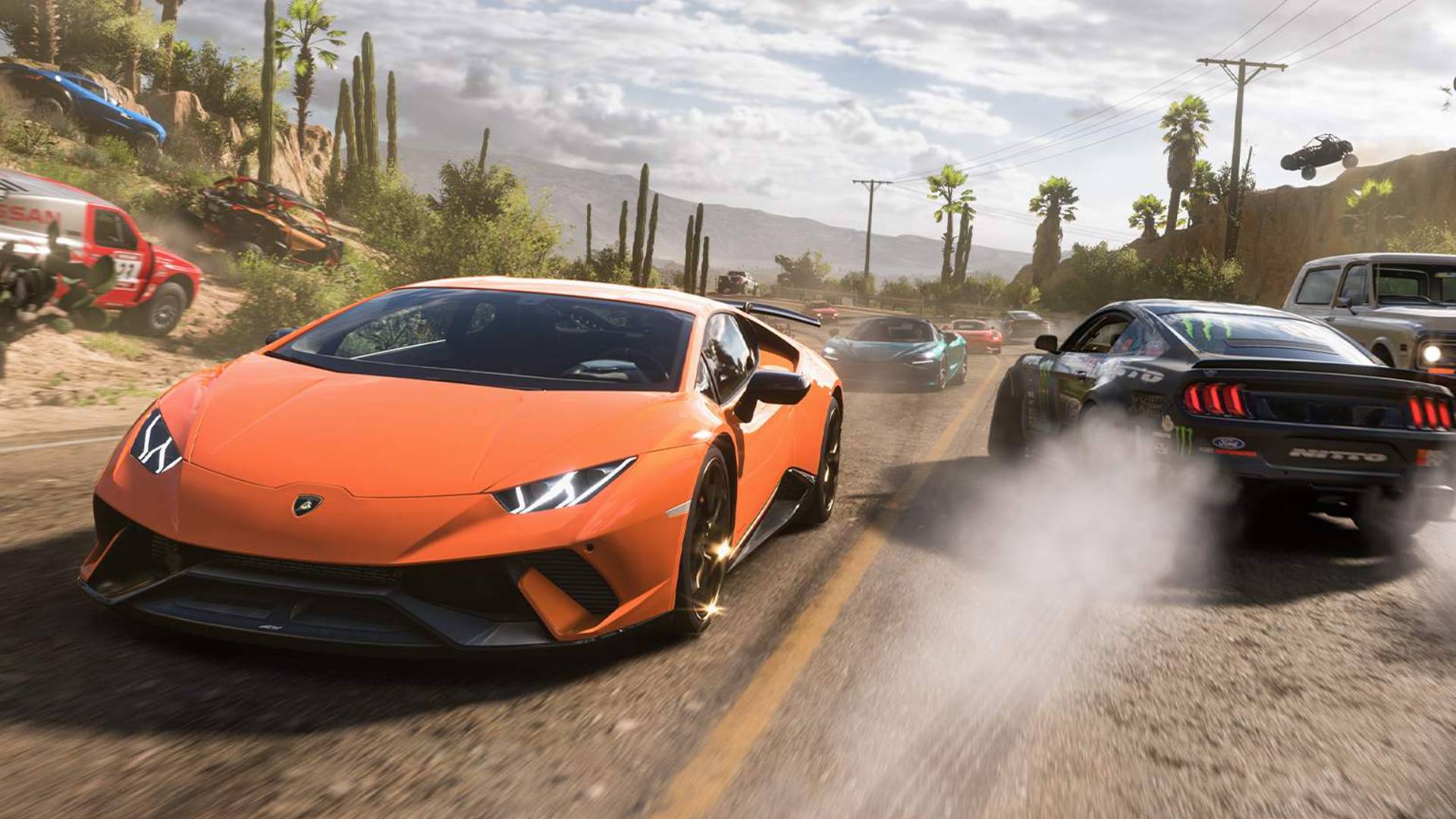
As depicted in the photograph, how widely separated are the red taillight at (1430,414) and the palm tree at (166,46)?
164 feet

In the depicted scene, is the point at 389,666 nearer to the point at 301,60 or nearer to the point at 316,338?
the point at 316,338

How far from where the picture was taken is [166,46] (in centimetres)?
4725

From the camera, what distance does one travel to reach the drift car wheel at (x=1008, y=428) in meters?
9.10

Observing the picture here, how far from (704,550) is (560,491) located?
892 mm

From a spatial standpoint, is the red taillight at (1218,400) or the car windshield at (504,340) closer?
the car windshield at (504,340)

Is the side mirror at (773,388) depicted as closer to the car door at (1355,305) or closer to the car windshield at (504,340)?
the car windshield at (504,340)

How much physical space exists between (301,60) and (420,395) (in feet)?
179

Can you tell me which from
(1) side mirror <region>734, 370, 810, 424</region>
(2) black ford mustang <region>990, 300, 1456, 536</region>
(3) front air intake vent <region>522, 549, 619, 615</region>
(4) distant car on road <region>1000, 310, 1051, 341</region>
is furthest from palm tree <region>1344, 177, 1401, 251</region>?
(3) front air intake vent <region>522, 549, 619, 615</region>

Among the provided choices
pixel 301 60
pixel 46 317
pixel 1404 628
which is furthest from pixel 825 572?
pixel 301 60

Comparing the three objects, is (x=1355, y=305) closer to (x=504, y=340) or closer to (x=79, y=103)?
(x=504, y=340)

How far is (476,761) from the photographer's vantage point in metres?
2.97

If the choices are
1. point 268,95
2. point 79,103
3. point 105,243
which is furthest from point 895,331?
point 79,103

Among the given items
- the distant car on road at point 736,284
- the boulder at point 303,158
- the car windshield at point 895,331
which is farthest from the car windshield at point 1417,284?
the distant car on road at point 736,284

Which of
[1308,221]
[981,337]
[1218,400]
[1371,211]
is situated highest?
[1308,221]
